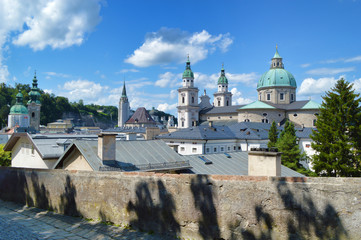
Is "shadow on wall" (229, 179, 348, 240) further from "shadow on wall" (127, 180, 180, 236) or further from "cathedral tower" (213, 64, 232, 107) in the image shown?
"cathedral tower" (213, 64, 232, 107)

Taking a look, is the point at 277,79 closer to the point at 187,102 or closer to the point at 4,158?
the point at 187,102

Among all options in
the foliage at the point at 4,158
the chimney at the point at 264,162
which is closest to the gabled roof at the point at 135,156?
the chimney at the point at 264,162

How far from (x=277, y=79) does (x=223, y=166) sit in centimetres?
6590

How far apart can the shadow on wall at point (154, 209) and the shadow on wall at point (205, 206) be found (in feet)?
1.61

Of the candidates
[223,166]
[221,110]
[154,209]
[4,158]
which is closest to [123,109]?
[221,110]

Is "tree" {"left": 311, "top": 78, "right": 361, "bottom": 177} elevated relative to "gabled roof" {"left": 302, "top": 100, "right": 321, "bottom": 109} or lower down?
lower down

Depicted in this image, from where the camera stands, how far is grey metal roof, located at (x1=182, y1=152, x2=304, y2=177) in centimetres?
1802

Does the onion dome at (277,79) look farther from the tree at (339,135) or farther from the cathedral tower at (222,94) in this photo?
the tree at (339,135)

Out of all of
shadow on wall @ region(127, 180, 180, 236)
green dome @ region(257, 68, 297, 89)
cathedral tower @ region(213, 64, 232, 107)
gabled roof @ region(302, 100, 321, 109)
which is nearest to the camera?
shadow on wall @ region(127, 180, 180, 236)

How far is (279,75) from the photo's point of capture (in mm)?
80062

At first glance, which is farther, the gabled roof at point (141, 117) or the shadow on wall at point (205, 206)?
the gabled roof at point (141, 117)

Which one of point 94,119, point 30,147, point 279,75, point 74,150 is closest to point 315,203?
point 74,150

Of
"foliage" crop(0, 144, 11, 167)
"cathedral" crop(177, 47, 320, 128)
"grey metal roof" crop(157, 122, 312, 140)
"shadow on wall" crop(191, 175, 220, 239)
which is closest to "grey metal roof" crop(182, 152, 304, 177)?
"shadow on wall" crop(191, 175, 220, 239)

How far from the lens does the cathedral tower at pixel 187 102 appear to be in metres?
84.5
